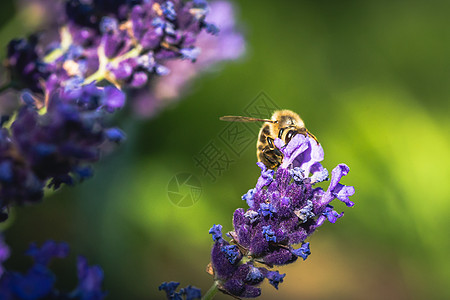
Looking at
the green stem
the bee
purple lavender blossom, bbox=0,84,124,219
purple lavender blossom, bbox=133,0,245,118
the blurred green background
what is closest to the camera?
purple lavender blossom, bbox=0,84,124,219

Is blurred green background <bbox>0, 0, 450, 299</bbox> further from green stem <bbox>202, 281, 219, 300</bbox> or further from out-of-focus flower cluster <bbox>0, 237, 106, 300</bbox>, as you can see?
out-of-focus flower cluster <bbox>0, 237, 106, 300</bbox>

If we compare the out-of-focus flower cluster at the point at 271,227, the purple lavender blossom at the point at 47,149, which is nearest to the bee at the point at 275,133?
the out-of-focus flower cluster at the point at 271,227

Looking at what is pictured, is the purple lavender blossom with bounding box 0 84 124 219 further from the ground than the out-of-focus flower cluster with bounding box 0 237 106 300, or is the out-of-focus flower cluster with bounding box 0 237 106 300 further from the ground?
the purple lavender blossom with bounding box 0 84 124 219

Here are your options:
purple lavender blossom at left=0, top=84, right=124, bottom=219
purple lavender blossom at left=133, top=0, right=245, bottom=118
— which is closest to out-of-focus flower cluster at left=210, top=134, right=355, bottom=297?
purple lavender blossom at left=0, top=84, right=124, bottom=219

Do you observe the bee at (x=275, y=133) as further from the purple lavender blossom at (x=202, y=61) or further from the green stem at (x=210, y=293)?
the purple lavender blossom at (x=202, y=61)

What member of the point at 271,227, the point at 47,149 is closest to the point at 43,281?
the point at 47,149

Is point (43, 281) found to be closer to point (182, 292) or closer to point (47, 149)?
point (47, 149)

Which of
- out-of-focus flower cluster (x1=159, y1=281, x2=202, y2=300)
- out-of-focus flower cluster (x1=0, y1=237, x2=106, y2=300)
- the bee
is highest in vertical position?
the bee
